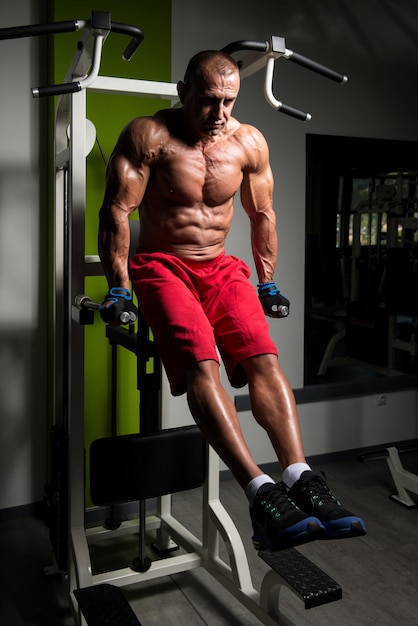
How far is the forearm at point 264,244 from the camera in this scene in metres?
2.28

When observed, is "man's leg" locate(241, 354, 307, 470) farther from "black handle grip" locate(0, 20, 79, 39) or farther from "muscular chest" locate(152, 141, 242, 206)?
"black handle grip" locate(0, 20, 79, 39)

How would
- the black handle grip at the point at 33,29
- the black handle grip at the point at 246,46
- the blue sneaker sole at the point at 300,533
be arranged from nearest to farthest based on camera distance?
the blue sneaker sole at the point at 300,533, the black handle grip at the point at 33,29, the black handle grip at the point at 246,46

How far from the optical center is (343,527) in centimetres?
159

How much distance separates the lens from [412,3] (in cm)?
406

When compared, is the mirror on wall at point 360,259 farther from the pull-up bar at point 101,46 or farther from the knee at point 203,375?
the knee at point 203,375

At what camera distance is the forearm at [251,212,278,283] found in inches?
89.8

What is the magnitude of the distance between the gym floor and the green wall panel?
1.92ft

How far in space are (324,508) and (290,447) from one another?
200 mm

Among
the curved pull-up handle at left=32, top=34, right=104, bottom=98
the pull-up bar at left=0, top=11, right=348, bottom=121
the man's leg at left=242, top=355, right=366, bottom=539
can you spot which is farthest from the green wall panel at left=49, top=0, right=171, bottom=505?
the man's leg at left=242, top=355, right=366, bottom=539

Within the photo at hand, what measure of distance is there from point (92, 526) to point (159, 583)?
63cm

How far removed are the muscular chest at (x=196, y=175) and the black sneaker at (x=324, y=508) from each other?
2.88 ft

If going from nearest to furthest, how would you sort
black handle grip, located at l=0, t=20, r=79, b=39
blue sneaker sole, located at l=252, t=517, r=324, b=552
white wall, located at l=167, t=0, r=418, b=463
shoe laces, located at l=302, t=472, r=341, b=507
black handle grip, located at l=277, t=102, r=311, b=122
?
blue sneaker sole, located at l=252, t=517, r=324, b=552, shoe laces, located at l=302, t=472, r=341, b=507, black handle grip, located at l=0, t=20, r=79, b=39, black handle grip, located at l=277, t=102, r=311, b=122, white wall, located at l=167, t=0, r=418, b=463

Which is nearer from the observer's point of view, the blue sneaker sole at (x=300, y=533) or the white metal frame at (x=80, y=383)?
the blue sneaker sole at (x=300, y=533)

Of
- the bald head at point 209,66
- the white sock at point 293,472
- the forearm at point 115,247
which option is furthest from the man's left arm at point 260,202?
the white sock at point 293,472
